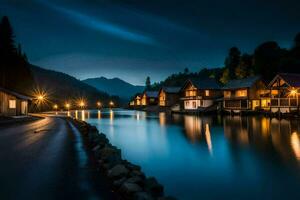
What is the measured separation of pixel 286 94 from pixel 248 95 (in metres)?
10.6

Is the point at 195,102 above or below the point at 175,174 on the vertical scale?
above

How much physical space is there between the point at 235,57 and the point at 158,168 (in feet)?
281

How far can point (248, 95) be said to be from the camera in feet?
180

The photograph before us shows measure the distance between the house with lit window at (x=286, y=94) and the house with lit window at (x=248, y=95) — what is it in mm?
3473

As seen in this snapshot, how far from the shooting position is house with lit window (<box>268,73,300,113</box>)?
4334cm

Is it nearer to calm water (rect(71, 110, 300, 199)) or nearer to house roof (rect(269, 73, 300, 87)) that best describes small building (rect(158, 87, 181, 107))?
house roof (rect(269, 73, 300, 87))

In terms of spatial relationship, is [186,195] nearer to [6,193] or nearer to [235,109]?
[6,193]

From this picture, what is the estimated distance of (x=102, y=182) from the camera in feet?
27.7

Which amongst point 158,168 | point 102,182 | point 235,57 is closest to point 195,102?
point 235,57

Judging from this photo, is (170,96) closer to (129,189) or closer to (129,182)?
(129,182)

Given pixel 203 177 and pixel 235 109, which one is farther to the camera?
pixel 235 109

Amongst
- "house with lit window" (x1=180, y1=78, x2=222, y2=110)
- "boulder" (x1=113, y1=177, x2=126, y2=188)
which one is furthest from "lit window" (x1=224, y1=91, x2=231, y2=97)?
"boulder" (x1=113, y1=177, x2=126, y2=188)

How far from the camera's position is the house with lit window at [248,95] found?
2160 inches

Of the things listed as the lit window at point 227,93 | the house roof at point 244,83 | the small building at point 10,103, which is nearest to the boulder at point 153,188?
the small building at point 10,103
